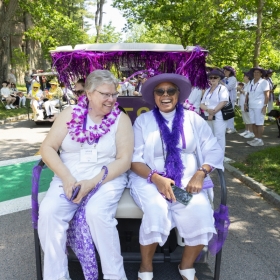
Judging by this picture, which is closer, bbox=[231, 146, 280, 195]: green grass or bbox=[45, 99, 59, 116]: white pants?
bbox=[231, 146, 280, 195]: green grass

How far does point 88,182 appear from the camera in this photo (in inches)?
116

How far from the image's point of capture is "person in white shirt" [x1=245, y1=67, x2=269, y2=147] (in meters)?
7.95

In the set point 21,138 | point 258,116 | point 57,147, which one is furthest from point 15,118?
point 57,147

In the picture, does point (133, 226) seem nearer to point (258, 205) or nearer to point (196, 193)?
point (196, 193)

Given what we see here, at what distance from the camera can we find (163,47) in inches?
174

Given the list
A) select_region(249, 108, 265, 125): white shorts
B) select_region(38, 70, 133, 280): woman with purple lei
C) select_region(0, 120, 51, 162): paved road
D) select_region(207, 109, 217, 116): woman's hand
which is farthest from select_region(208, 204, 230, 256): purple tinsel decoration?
select_region(249, 108, 265, 125): white shorts

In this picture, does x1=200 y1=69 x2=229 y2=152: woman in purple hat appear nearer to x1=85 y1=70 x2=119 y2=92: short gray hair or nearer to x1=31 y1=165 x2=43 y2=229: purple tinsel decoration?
x1=85 y1=70 x2=119 y2=92: short gray hair

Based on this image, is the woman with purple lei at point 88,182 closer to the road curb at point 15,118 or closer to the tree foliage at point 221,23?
the tree foliage at point 221,23

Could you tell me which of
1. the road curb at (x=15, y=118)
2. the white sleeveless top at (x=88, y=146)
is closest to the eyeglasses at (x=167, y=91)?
the white sleeveless top at (x=88, y=146)

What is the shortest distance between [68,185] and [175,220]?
93 centimetres

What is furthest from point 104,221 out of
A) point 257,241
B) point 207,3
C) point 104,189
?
point 207,3

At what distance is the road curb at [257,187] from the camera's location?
4850 millimetres

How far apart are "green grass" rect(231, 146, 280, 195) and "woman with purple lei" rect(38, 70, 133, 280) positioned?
2.96m

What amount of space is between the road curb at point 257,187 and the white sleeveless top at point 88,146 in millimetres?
2712
